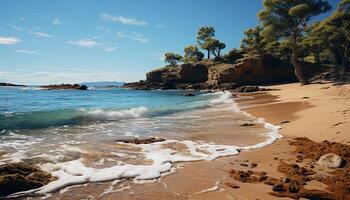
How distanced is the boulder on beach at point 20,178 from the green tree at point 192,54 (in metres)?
82.9

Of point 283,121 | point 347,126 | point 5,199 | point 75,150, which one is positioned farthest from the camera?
point 283,121

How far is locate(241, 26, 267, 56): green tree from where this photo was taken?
63.3 meters

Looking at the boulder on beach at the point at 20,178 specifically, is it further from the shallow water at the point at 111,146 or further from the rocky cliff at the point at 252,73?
the rocky cliff at the point at 252,73

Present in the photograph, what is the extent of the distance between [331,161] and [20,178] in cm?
711

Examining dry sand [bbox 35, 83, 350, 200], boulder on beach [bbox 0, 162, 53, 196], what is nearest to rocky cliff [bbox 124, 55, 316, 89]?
dry sand [bbox 35, 83, 350, 200]

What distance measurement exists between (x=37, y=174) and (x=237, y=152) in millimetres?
5473

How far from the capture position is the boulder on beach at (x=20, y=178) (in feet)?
18.8

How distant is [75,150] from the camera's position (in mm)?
9320

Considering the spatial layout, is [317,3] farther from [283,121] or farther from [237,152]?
[237,152]

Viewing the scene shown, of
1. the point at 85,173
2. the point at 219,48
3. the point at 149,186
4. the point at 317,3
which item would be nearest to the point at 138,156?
the point at 85,173

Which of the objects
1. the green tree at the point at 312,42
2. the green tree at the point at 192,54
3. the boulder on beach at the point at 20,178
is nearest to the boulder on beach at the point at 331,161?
the boulder on beach at the point at 20,178

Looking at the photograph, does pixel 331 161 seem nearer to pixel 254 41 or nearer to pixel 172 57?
pixel 254 41

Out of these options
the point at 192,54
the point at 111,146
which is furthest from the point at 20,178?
the point at 192,54

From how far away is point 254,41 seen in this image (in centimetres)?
6444
